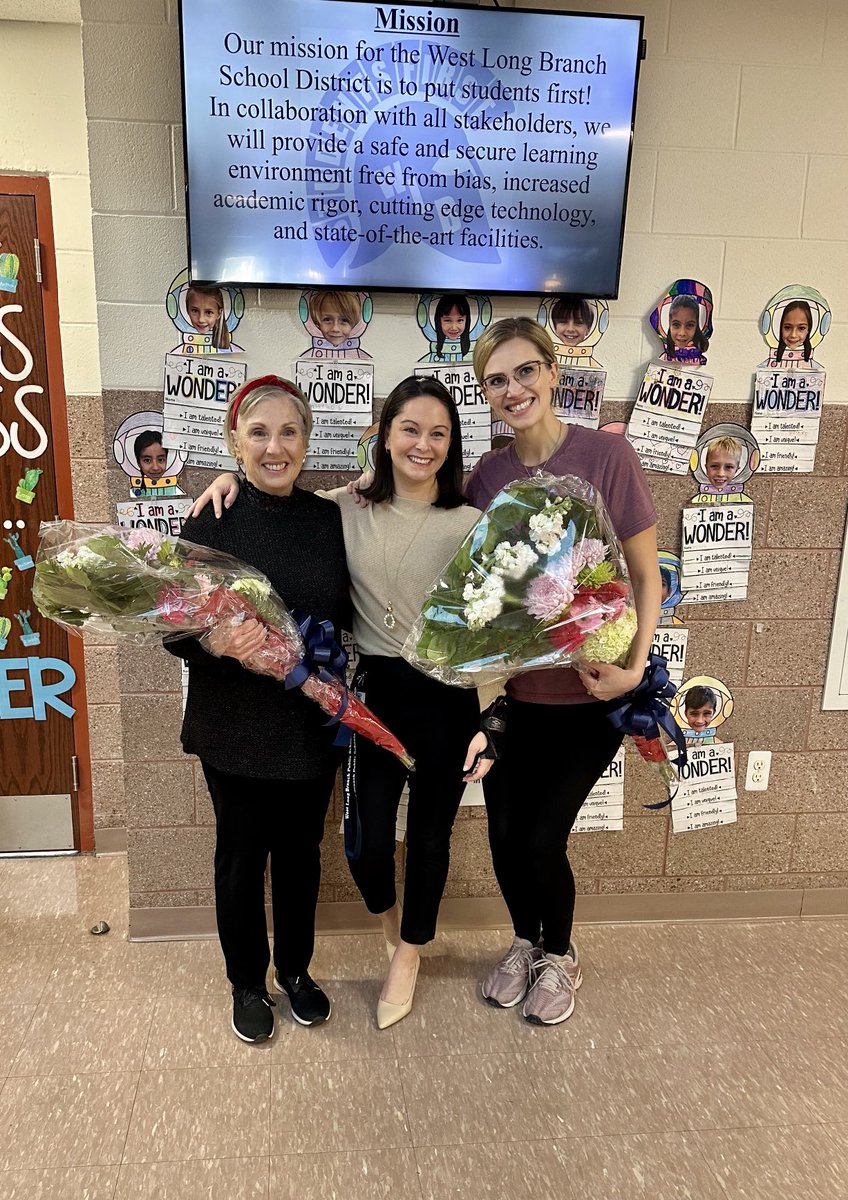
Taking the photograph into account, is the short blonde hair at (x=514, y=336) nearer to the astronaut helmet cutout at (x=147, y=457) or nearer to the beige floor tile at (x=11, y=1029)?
the astronaut helmet cutout at (x=147, y=457)

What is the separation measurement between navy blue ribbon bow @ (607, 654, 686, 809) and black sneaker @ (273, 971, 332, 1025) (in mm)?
1047

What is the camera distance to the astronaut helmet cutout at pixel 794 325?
2.23 metres

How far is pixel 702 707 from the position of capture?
244cm

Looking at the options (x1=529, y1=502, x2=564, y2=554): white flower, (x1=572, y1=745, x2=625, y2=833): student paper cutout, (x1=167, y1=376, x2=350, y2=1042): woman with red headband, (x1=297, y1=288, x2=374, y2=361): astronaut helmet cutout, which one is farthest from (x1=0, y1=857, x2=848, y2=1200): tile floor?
(x1=297, y1=288, x2=374, y2=361): astronaut helmet cutout

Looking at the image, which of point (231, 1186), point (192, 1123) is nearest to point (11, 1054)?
point (192, 1123)

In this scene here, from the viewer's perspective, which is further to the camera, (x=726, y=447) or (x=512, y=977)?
(x=726, y=447)

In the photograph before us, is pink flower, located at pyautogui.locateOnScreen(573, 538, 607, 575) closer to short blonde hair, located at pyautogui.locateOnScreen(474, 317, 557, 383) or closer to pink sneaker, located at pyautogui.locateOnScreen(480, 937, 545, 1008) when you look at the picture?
short blonde hair, located at pyautogui.locateOnScreen(474, 317, 557, 383)

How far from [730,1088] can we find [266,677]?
1464 millimetres

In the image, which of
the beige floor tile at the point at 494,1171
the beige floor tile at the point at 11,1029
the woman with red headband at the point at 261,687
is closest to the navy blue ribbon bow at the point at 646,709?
the woman with red headband at the point at 261,687

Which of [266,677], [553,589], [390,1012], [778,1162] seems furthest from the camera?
[390,1012]

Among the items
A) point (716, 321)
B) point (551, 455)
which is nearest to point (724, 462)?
point (716, 321)

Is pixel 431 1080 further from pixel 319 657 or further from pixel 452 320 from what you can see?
pixel 452 320

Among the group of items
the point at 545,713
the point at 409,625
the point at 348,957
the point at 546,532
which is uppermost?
the point at 546,532

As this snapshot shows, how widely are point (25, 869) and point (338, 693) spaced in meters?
1.73
